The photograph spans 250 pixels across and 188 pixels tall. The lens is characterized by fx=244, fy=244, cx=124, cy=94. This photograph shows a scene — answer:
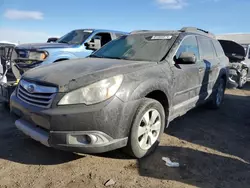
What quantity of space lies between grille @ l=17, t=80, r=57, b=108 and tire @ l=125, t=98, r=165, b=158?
3.39 ft

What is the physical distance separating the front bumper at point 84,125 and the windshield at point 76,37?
191 inches

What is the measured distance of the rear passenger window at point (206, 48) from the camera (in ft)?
16.1

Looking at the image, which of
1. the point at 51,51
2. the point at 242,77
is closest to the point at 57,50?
the point at 51,51

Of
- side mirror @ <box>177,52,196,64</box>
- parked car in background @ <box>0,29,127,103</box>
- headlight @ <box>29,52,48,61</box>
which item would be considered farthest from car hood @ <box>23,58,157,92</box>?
headlight @ <box>29,52,48,61</box>

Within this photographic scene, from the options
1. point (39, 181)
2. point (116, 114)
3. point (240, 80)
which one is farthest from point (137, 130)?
point (240, 80)

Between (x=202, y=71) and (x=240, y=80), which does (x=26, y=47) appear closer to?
(x=202, y=71)

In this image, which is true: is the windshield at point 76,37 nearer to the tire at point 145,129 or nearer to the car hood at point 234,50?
the tire at point 145,129

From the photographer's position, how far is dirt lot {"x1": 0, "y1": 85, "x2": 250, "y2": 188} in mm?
2834

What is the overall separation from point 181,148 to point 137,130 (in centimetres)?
106

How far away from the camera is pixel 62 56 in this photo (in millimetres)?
6441

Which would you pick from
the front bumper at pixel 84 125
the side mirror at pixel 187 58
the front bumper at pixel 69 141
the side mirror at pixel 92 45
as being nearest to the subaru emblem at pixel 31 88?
the front bumper at pixel 84 125

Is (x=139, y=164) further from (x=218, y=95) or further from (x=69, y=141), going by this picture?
(x=218, y=95)

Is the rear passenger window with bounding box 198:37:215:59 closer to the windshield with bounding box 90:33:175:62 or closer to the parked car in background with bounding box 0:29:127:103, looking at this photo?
the windshield with bounding box 90:33:175:62

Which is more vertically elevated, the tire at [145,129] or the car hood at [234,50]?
the car hood at [234,50]
